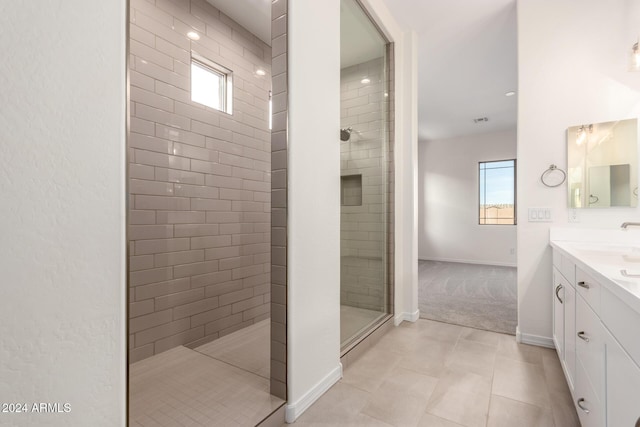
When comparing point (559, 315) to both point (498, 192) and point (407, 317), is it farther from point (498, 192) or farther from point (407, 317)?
point (498, 192)

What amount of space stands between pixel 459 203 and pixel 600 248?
4745 millimetres

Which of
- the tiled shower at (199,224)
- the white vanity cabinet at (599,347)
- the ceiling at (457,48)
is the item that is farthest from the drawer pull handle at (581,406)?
the ceiling at (457,48)

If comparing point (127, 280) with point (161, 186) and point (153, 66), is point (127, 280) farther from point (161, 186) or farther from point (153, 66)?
point (153, 66)

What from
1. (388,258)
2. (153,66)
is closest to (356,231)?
(388,258)

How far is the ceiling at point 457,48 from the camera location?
2.57 metres

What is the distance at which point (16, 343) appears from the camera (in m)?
0.66

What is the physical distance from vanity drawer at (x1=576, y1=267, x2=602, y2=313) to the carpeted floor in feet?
4.86

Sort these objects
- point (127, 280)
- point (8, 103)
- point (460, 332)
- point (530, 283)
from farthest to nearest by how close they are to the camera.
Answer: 1. point (460, 332)
2. point (530, 283)
3. point (127, 280)
4. point (8, 103)

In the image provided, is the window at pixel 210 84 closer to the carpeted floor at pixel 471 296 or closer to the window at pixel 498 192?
the carpeted floor at pixel 471 296

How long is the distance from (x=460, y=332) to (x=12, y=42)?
3176 mm

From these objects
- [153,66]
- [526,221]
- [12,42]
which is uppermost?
[153,66]

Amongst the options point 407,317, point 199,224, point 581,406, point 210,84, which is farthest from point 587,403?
point 210,84

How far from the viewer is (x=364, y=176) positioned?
A: 2.65 m

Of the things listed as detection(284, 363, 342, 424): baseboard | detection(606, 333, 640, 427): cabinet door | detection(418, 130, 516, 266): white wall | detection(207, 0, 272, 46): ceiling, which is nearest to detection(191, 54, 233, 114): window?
detection(207, 0, 272, 46): ceiling
